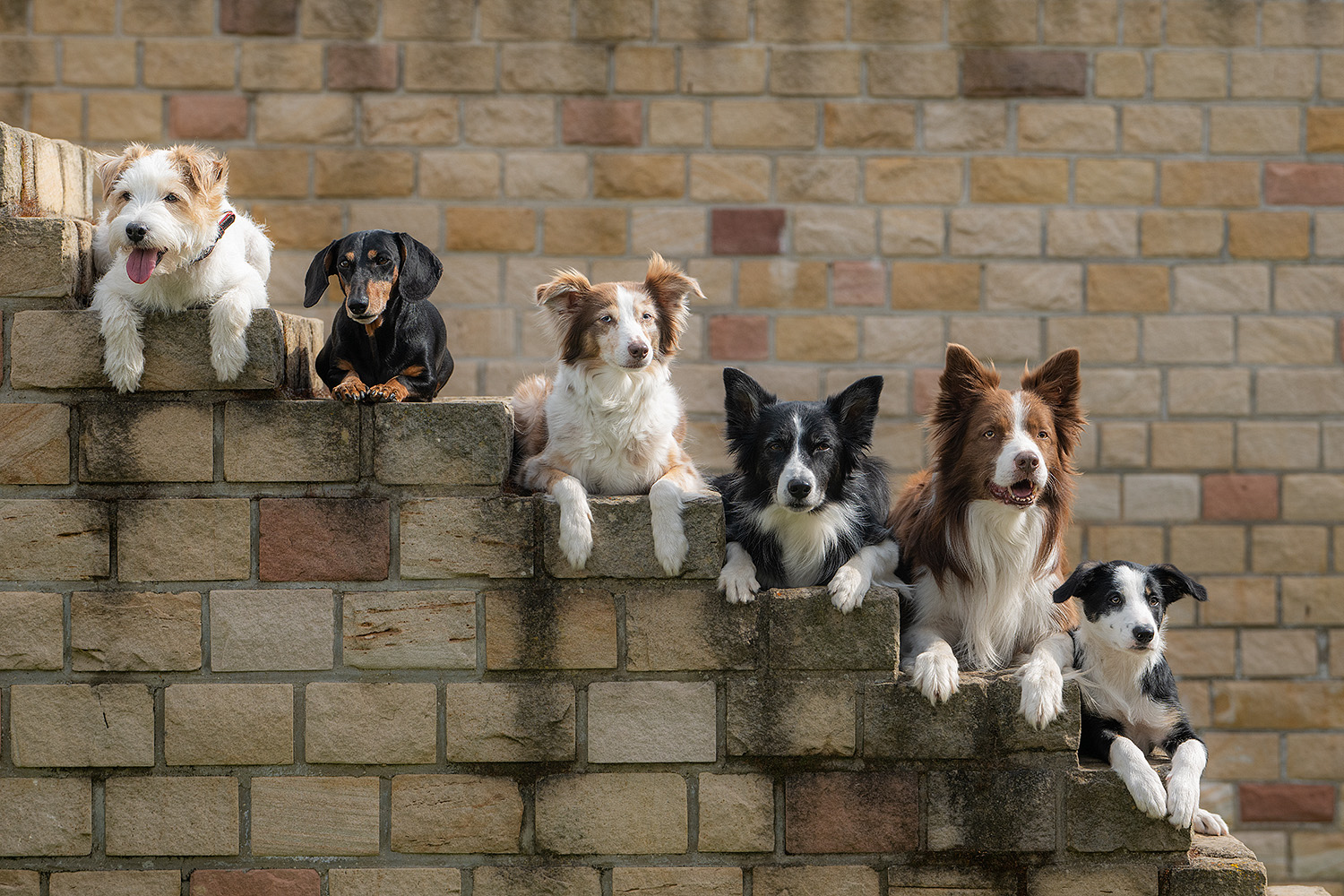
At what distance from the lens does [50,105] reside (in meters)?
5.43

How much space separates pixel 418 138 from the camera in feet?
18.0

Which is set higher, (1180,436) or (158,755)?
(1180,436)

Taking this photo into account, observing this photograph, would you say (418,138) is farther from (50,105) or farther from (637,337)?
(637,337)

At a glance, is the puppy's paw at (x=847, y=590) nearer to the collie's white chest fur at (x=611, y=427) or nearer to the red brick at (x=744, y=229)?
the collie's white chest fur at (x=611, y=427)

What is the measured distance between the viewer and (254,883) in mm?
3453

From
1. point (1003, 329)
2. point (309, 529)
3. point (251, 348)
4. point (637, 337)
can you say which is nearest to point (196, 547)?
point (309, 529)

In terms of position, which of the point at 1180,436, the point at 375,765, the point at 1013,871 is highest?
the point at 1180,436

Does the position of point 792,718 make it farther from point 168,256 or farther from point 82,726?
point 168,256

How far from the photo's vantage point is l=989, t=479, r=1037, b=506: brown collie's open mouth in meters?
3.38

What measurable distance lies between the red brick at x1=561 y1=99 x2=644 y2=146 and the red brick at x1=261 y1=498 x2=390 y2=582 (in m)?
2.83

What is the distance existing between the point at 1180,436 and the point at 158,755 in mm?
5120

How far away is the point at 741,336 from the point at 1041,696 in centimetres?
275

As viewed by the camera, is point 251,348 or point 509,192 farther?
point 509,192

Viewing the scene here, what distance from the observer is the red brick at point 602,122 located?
549 cm
